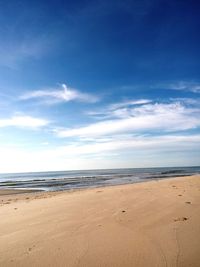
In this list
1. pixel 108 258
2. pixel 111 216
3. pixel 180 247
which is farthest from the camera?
pixel 111 216

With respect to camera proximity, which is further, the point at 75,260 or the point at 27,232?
the point at 27,232

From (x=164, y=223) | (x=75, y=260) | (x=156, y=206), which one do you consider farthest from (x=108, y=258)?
(x=156, y=206)

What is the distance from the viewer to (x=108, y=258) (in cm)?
443

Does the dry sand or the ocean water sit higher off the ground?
the ocean water

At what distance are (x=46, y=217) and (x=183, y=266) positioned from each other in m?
4.49

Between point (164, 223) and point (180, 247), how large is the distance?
154cm

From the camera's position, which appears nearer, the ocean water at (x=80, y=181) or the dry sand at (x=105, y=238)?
the dry sand at (x=105, y=238)

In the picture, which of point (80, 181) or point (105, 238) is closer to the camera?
point (105, 238)

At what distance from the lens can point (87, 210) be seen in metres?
8.32

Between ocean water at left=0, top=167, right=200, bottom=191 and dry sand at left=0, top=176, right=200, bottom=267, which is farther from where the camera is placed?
ocean water at left=0, top=167, right=200, bottom=191

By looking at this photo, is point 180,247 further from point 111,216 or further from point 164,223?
point 111,216

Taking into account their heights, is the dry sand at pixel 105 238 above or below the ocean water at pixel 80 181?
below

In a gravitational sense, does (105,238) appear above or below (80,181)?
below

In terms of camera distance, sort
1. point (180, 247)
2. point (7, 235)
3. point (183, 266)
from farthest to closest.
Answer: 1. point (7, 235)
2. point (180, 247)
3. point (183, 266)
